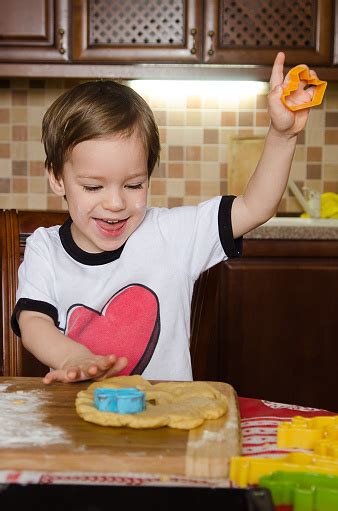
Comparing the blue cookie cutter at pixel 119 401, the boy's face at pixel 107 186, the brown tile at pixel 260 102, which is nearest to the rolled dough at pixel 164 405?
the blue cookie cutter at pixel 119 401

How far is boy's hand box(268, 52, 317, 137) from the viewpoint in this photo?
3.35 ft

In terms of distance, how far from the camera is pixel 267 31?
8.70 ft

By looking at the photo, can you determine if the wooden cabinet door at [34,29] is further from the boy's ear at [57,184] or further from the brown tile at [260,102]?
the boy's ear at [57,184]

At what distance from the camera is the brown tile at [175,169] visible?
2957 millimetres

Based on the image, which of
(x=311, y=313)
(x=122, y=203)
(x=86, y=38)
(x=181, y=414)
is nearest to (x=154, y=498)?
(x=181, y=414)

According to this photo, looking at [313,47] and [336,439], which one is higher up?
[313,47]

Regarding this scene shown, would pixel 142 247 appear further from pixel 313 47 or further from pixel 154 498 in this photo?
pixel 313 47

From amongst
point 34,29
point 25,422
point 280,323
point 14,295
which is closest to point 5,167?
point 34,29

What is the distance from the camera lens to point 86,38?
104 inches

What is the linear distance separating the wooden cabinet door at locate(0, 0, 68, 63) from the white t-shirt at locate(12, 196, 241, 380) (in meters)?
1.42

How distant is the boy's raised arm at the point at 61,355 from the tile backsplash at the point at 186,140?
1.82m

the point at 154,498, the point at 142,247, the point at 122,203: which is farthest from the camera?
the point at 142,247

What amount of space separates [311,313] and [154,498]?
199 centimetres

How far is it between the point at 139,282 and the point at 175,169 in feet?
5.50
